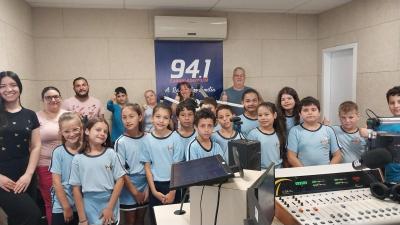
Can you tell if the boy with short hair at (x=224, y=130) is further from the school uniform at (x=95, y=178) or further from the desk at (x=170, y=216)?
the desk at (x=170, y=216)

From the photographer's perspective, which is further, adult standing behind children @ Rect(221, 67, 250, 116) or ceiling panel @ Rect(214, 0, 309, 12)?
adult standing behind children @ Rect(221, 67, 250, 116)

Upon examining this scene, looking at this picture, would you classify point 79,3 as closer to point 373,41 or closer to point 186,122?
point 186,122

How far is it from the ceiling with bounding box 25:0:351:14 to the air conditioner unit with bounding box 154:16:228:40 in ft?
0.58

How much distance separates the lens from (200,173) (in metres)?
1.19

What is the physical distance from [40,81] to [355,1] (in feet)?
14.9

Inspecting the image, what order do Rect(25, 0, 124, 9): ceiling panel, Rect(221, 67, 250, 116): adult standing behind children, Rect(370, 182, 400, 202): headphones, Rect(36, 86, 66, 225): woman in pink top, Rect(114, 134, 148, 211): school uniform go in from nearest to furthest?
Rect(370, 182, 400, 202): headphones → Rect(114, 134, 148, 211): school uniform → Rect(36, 86, 66, 225): woman in pink top → Rect(25, 0, 124, 9): ceiling panel → Rect(221, 67, 250, 116): adult standing behind children

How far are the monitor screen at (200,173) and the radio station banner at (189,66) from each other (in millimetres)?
3441

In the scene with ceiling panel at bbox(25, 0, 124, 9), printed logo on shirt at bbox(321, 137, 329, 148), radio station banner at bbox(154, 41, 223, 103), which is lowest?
printed logo on shirt at bbox(321, 137, 329, 148)

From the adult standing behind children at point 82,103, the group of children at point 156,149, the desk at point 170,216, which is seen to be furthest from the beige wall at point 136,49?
the desk at point 170,216

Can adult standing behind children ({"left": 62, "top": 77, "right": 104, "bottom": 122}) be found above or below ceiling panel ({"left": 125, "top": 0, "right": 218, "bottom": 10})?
below

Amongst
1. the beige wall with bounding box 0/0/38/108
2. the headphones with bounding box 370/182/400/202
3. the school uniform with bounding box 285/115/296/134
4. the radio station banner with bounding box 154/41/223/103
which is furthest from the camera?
the radio station banner with bounding box 154/41/223/103

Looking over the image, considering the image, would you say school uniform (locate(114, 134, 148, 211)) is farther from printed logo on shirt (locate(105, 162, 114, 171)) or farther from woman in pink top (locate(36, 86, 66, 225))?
woman in pink top (locate(36, 86, 66, 225))

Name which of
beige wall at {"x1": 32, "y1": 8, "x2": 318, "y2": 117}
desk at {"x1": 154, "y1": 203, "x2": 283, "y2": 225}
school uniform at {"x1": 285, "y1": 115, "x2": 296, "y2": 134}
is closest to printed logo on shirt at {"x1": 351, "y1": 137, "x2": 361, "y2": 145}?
school uniform at {"x1": 285, "y1": 115, "x2": 296, "y2": 134}

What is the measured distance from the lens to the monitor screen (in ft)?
3.64
